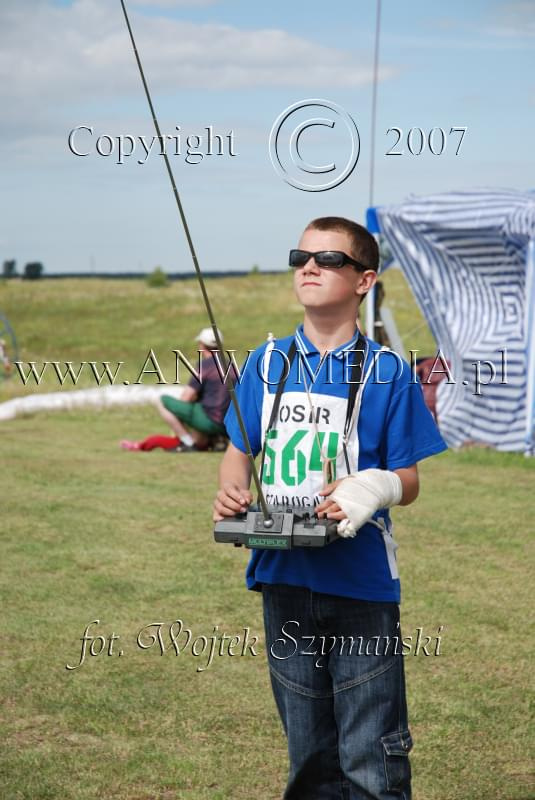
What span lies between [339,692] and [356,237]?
4.26 feet

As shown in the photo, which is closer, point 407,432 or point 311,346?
point 407,432

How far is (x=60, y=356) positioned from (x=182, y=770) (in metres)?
23.3

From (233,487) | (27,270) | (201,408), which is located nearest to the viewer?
(233,487)

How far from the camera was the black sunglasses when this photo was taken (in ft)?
10.2

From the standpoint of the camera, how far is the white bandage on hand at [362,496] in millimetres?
2840

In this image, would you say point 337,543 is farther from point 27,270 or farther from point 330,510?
point 27,270

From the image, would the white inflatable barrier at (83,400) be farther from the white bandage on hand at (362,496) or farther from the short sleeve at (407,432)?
the white bandage on hand at (362,496)

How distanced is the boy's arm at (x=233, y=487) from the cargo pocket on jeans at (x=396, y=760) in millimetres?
758

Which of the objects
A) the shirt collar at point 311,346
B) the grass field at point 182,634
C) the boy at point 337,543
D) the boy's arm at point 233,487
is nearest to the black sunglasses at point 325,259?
the boy at point 337,543

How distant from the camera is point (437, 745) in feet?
14.4

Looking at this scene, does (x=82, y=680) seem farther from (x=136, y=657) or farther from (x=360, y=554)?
(x=360, y=554)

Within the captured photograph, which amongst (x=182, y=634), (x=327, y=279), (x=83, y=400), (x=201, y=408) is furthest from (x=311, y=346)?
(x=83, y=400)

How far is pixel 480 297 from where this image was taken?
38.0 feet

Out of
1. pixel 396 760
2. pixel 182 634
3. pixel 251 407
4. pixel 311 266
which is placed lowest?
pixel 182 634
